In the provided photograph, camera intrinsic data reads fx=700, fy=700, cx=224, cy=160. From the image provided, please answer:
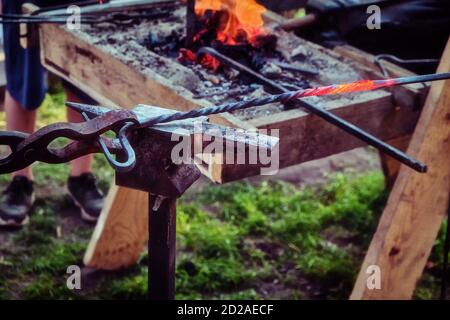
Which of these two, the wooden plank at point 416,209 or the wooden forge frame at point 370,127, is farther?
the wooden plank at point 416,209

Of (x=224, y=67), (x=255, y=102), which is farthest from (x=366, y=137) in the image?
(x=255, y=102)

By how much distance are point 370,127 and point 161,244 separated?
1.12 metres

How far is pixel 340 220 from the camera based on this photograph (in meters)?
3.64

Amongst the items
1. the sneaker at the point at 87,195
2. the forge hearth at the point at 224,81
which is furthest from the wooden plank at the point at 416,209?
the sneaker at the point at 87,195

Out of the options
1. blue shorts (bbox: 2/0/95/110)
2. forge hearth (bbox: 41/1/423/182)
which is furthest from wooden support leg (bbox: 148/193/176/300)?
blue shorts (bbox: 2/0/95/110)

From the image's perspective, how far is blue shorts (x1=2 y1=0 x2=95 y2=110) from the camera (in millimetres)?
3318

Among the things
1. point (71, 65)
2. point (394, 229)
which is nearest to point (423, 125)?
point (394, 229)

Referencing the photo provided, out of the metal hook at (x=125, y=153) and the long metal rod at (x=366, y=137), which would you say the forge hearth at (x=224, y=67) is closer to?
the long metal rod at (x=366, y=137)

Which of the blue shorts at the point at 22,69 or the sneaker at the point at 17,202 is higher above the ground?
the blue shorts at the point at 22,69

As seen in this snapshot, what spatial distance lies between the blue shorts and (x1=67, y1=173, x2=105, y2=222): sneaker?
0.44 meters

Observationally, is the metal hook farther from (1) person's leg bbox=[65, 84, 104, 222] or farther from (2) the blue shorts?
(1) person's leg bbox=[65, 84, 104, 222]

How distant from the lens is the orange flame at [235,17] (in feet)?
8.87

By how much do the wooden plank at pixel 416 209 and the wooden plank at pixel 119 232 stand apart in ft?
3.39
